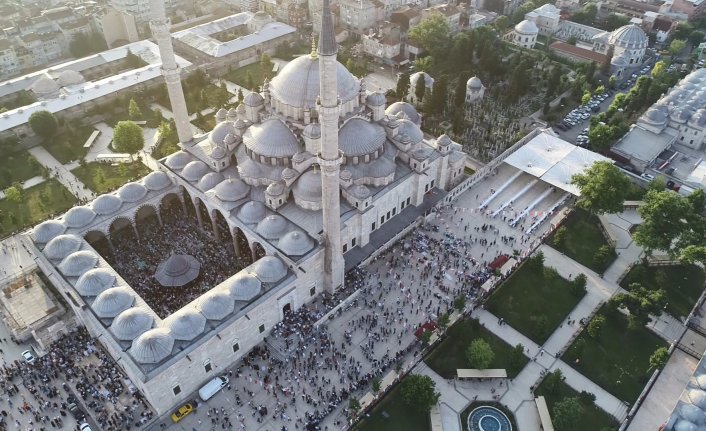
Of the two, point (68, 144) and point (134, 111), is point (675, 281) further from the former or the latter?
point (68, 144)

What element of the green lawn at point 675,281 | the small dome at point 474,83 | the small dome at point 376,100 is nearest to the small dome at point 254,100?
the small dome at point 376,100

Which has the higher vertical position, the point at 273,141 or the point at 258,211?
the point at 273,141

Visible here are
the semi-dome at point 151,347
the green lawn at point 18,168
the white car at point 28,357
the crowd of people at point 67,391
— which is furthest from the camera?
the green lawn at point 18,168

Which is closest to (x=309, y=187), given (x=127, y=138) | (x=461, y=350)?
(x=461, y=350)

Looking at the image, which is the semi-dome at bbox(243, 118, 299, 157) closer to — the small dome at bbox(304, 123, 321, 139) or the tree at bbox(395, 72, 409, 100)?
the small dome at bbox(304, 123, 321, 139)

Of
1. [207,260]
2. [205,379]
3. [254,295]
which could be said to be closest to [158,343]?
[205,379]

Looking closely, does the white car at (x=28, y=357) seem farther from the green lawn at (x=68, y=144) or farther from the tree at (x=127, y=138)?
the green lawn at (x=68, y=144)

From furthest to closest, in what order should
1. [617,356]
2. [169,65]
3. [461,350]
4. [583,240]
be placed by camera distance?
[583,240]
[169,65]
[461,350]
[617,356]
